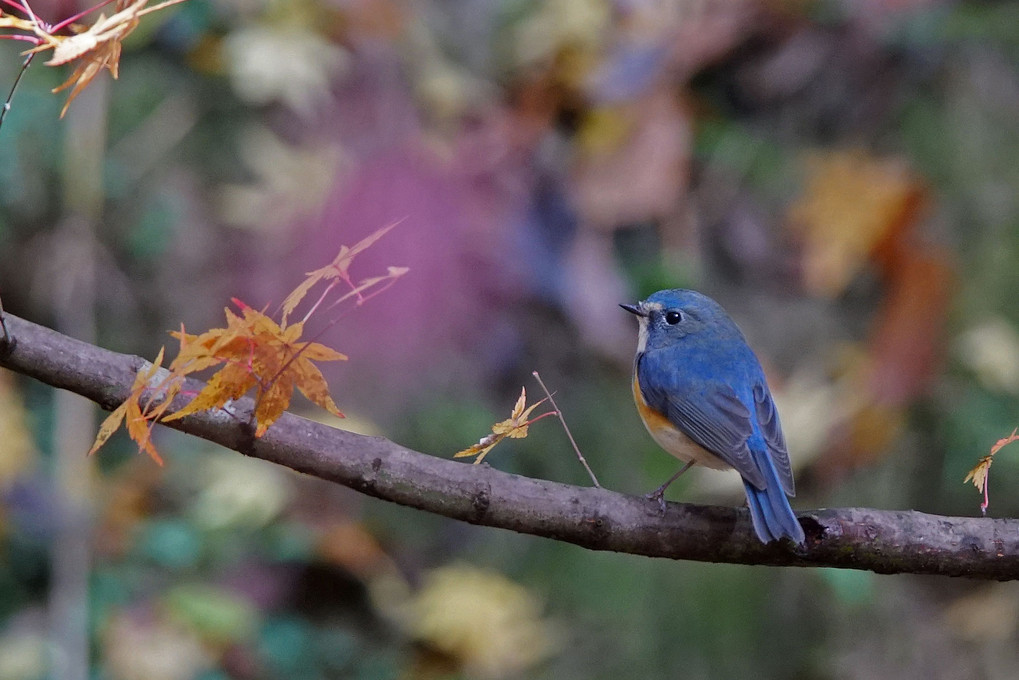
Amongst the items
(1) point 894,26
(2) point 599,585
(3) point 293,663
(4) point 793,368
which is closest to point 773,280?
(4) point 793,368

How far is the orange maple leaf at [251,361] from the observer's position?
4.83 feet

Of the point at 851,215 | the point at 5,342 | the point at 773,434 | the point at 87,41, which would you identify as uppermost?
the point at 87,41

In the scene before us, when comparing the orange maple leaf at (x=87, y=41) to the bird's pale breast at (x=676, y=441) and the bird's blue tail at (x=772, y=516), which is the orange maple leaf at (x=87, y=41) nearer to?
the bird's blue tail at (x=772, y=516)

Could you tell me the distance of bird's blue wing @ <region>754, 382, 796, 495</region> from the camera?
251 centimetres

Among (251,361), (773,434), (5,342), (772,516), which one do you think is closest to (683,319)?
(773,434)

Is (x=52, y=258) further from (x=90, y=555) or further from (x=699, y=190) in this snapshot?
(x=699, y=190)

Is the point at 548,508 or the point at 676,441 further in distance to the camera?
the point at 676,441

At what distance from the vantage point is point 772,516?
201 cm

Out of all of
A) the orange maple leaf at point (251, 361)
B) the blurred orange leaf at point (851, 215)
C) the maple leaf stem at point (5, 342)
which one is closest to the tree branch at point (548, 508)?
the maple leaf stem at point (5, 342)

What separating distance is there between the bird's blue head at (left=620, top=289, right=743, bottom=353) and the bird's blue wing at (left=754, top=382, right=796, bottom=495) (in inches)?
8.5

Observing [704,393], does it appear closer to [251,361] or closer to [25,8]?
[251,361]

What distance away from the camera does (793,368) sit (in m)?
4.48

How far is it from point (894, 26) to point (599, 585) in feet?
9.56

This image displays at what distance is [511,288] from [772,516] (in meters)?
2.71
